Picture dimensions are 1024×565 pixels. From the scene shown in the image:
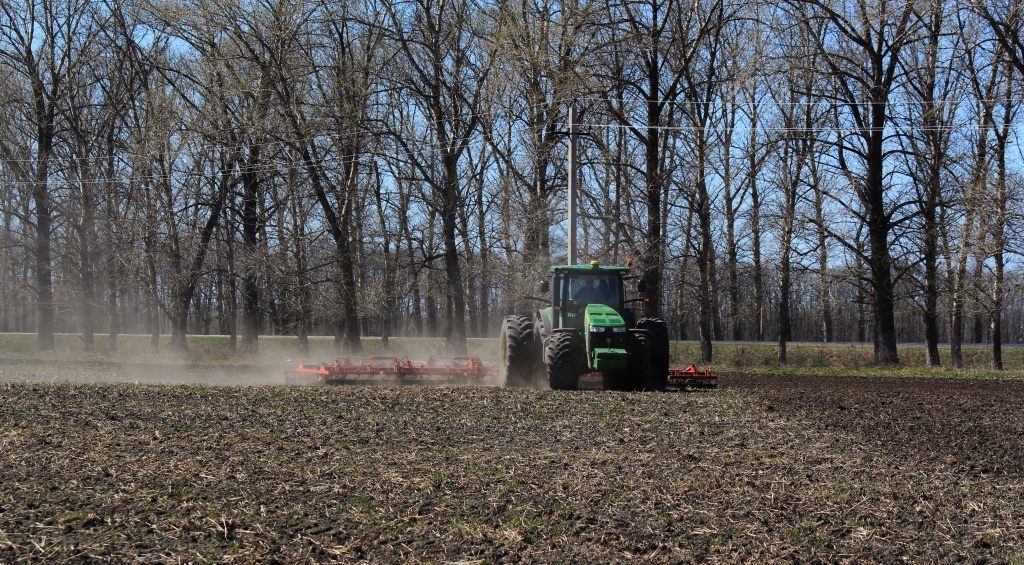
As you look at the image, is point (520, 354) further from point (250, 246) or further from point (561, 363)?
point (250, 246)

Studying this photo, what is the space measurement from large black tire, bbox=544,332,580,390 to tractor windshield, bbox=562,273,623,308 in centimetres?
124

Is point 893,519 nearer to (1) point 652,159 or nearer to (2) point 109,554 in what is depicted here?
(2) point 109,554

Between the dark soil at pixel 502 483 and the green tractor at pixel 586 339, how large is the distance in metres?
2.62

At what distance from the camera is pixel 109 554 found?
542 centimetres

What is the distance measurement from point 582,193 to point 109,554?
2429 cm

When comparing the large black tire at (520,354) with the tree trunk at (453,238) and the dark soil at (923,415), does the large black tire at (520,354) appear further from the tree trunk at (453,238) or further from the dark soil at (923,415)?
the tree trunk at (453,238)

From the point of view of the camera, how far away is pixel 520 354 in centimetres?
1667

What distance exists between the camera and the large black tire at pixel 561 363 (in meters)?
15.3

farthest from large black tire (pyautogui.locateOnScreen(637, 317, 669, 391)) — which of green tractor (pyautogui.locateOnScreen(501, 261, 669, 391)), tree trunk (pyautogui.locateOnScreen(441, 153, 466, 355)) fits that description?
tree trunk (pyautogui.locateOnScreen(441, 153, 466, 355))

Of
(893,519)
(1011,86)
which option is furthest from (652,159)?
(893,519)

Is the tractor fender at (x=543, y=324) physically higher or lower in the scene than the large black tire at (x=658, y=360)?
higher

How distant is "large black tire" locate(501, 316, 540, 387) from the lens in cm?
1667

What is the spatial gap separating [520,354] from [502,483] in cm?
932

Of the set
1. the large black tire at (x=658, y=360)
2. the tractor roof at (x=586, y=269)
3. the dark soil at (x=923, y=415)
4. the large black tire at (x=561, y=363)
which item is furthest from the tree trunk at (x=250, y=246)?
the dark soil at (x=923, y=415)
